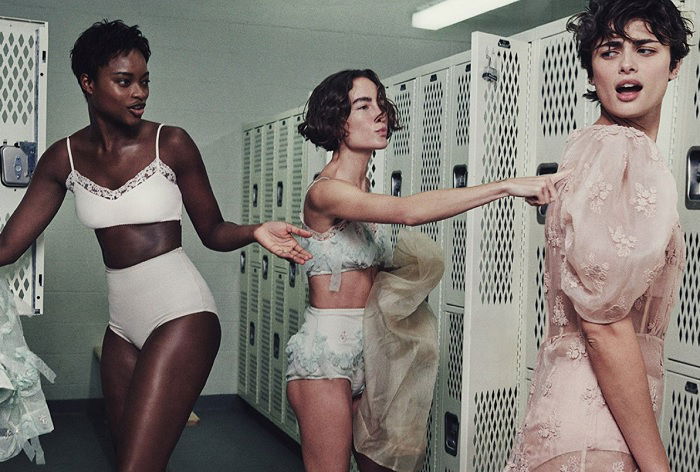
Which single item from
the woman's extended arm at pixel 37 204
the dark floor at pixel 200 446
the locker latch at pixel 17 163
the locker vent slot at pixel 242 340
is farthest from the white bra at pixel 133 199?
→ the locker vent slot at pixel 242 340

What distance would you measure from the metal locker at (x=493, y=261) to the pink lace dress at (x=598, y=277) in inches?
55.7

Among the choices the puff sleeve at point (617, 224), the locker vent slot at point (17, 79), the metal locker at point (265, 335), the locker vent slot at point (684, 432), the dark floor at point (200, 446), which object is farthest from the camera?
the metal locker at point (265, 335)

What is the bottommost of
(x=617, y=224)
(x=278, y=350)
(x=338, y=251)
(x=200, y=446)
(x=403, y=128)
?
(x=200, y=446)

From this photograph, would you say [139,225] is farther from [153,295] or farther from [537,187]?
Result: [537,187]

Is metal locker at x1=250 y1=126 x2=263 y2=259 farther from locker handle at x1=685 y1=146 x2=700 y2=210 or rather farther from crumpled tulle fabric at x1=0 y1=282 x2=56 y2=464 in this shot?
locker handle at x1=685 y1=146 x2=700 y2=210

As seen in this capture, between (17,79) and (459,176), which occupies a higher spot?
(17,79)

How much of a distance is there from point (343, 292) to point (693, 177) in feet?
3.52

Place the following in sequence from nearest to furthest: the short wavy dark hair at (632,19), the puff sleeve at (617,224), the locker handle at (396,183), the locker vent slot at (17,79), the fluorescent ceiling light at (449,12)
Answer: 1. the puff sleeve at (617,224)
2. the short wavy dark hair at (632,19)
3. the locker vent slot at (17,79)
4. the locker handle at (396,183)
5. the fluorescent ceiling light at (449,12)

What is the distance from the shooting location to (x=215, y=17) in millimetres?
6590

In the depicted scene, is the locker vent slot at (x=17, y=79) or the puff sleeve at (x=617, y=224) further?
the locker vent slot at (x=17, y=79)

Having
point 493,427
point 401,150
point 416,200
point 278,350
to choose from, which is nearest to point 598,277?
point 416,200

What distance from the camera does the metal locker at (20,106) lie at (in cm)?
292

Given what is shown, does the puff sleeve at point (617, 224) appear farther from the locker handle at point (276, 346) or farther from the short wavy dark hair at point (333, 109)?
the locker handle at point (276, 346)

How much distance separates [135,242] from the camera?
7.67 ft
